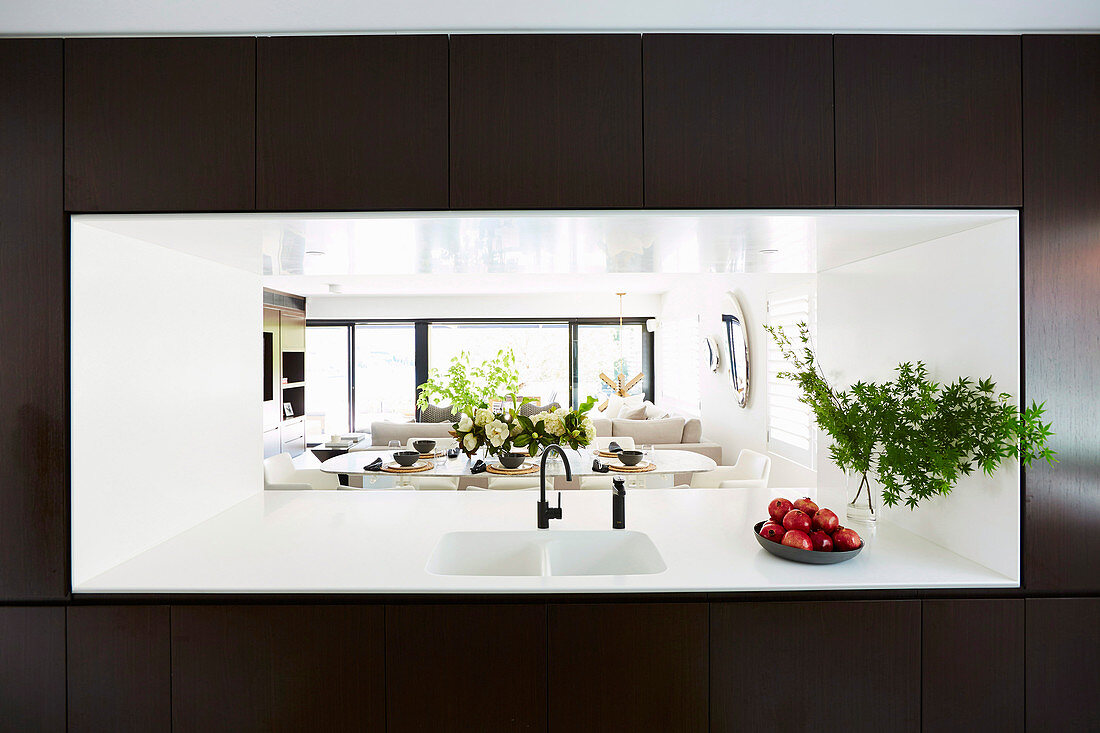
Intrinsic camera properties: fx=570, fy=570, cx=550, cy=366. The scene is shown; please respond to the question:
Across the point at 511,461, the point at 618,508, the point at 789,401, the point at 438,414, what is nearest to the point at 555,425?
the point at 618,508

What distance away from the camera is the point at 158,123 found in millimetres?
1429

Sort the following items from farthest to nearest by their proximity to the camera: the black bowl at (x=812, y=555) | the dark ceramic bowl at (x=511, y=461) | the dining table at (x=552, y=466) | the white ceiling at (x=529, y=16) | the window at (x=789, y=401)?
the window at (x=789, y=401)
the dark ceramic bowl at (x=511, y=461)
the dining table at (x=552, y=466)
the black bowl at (x=812, y=555)
the white ceiling at (x=529, y=16)

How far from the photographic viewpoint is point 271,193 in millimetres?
1430

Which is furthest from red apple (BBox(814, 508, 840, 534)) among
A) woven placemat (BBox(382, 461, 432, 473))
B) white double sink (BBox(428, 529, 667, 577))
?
woven placemat (BBox(382, 461, 432, 473))

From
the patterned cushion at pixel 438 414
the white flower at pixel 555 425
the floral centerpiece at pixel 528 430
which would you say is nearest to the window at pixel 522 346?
the patterned cushion at pixel 438 414

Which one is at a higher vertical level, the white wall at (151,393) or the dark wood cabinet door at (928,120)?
the dark wood cabinet door at (928,120)

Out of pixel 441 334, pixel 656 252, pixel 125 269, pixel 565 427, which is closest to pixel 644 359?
pixel 441 334

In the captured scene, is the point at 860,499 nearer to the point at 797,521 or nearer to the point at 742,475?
the point at 797,521

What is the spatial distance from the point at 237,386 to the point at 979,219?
2.52 metres

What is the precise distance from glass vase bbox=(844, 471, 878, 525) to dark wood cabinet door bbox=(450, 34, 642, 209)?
1.10 m

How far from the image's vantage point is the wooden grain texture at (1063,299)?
143cm

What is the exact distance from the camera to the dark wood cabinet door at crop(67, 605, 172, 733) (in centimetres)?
141

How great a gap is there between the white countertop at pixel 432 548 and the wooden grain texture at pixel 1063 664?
0.13 metres

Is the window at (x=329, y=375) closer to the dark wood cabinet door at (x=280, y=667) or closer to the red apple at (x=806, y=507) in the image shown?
the dark wood cabinet door at (x=280, y=667)
